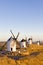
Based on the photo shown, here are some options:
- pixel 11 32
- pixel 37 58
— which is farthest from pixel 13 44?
pixel 37 58

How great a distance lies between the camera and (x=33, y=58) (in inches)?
1166

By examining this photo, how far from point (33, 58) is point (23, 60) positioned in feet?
6.09

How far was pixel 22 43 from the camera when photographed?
67.2 meters

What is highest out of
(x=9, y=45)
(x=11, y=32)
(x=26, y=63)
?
(x=11, y=32)

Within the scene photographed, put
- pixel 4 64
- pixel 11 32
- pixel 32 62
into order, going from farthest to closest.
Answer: pixel 11 32
pixel 32 62
pixel 4 64

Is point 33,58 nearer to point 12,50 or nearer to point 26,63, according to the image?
point 26,63

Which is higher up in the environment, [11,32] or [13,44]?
[11,32]

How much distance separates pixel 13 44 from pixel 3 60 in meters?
26.5

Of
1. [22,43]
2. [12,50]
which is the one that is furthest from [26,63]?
[22,43]

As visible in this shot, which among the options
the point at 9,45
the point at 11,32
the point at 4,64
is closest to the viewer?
the point at 4,64

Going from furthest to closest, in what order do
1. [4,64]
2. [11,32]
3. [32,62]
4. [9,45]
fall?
[11,32] → [9,45] → [32,62] → [4,64]

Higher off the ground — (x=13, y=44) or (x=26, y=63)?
(x=13, y=44)

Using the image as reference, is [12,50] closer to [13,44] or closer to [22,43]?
[13,44]

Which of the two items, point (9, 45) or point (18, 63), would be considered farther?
point (9, 45)
